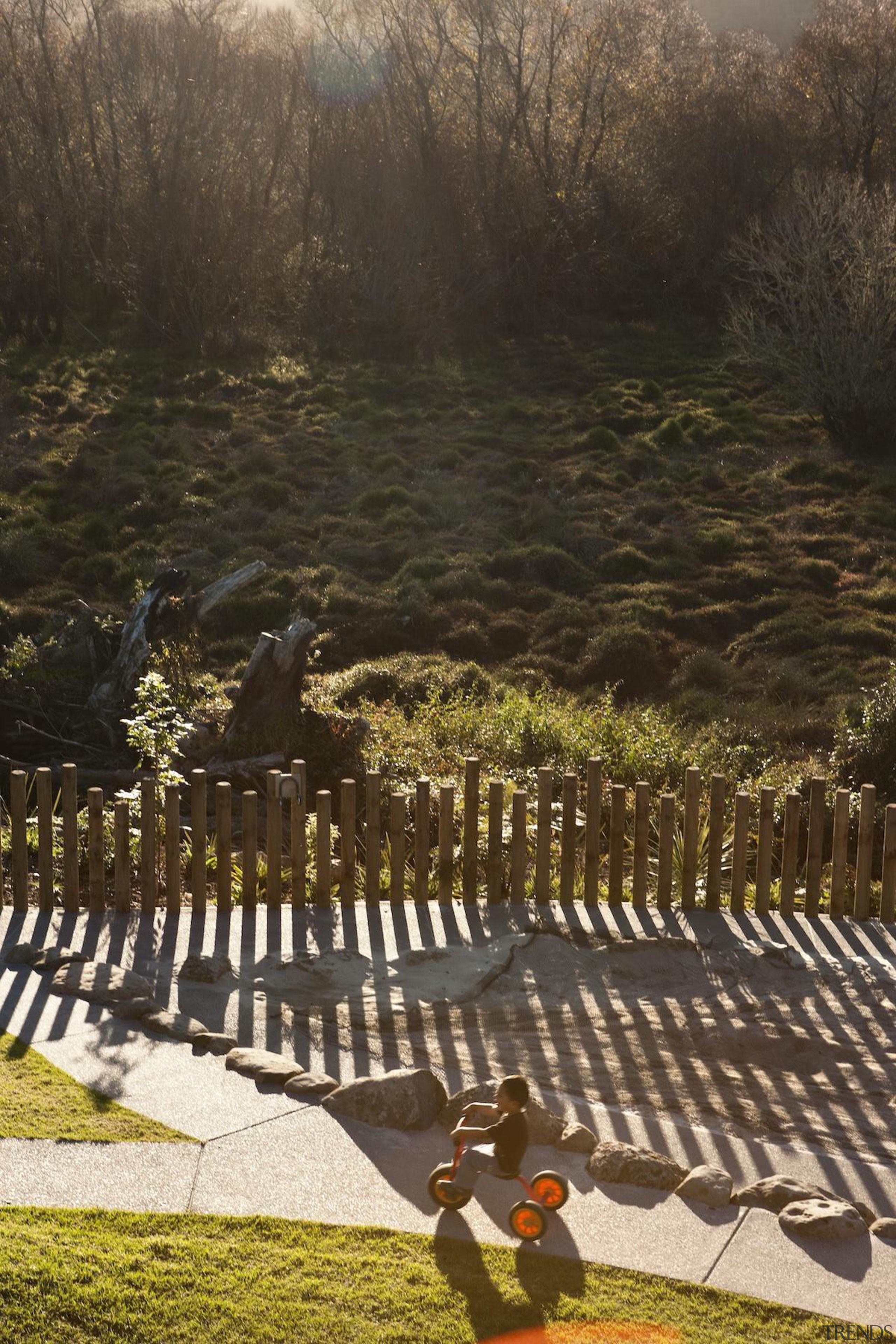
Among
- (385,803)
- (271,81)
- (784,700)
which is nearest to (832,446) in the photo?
(784,700)

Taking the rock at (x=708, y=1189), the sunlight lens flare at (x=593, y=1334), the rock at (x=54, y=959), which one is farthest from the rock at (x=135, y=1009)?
the sunlight lens flare at (x=593, y=1334)

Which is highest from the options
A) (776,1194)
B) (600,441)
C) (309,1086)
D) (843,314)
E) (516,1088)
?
(843,314)

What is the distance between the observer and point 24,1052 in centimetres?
486

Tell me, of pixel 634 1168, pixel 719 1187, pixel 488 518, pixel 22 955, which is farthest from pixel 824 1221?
pixel 488 518

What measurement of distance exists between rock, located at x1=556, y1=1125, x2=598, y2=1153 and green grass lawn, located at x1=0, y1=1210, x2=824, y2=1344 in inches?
26.3

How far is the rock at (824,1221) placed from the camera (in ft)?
12.2

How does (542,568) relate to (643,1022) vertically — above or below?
above

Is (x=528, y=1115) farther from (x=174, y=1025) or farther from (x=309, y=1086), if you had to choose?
(x=174, y=1025)

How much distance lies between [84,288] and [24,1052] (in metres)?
30.2

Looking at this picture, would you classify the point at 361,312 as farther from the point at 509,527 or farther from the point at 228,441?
the point at 509,527

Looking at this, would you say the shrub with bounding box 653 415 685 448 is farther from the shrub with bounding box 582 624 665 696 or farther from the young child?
the young child

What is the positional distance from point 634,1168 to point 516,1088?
0.55 meters

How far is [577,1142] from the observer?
13.9 ft

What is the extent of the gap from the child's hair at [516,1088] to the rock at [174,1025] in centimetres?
165
